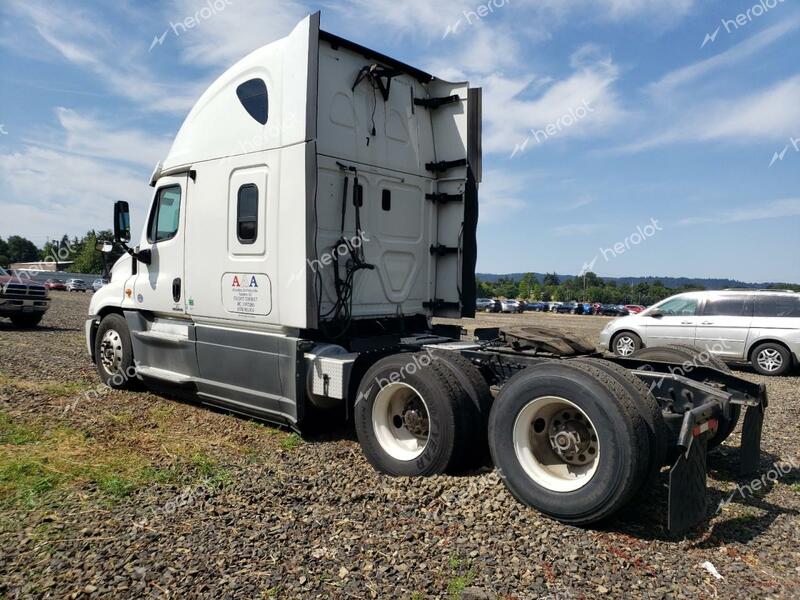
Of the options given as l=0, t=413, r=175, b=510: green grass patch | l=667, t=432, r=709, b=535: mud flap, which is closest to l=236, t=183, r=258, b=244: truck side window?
l=0, t=413, r=175, b=510: green grass patch

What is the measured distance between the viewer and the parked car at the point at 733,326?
1131 centimetres

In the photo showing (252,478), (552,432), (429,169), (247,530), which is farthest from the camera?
(429,169)

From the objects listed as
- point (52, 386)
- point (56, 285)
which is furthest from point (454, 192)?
point (56, 285)

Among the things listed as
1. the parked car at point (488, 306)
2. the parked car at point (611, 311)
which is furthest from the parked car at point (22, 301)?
the parked car at point (611, 311)

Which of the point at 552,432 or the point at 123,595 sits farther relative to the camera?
the point at 552,432

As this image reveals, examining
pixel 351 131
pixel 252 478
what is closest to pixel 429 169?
pixel 351 131

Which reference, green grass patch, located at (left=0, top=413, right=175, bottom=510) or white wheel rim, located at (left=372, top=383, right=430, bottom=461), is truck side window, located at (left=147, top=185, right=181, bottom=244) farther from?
white wheel rim, located at (left=372, top=383, right=430, bottom=461)

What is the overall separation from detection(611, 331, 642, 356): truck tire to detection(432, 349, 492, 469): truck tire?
30.7ft

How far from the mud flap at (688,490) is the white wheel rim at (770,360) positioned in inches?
369

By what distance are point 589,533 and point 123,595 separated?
105 inches

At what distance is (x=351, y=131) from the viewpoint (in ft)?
18.7

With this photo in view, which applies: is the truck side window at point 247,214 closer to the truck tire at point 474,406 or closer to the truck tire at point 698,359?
the truck tire at point 474,406

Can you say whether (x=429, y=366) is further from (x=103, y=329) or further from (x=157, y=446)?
(x=103, y=329)

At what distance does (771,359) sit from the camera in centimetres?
1141
